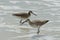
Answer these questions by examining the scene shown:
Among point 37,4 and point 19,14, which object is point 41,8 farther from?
point 19,14

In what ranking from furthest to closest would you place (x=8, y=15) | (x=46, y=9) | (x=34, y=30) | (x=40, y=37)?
(x=46, y=9)
(x=8, y=15)
(x=34, y=30)
(x=40, y=37)

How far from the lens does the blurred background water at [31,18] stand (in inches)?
Answer: 275

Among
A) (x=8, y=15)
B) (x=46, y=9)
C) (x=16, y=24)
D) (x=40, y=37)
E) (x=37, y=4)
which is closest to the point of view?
(x=40, y=37)

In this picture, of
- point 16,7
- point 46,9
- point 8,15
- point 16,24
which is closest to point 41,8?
point 46,9

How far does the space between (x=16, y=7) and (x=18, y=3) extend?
72cm

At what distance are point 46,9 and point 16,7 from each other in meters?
1.06

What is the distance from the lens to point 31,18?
8539 millimetres

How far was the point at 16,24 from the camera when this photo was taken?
26.1 feet

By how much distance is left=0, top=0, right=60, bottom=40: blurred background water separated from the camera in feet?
22.9

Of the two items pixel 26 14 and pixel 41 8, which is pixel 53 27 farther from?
pixel 41 8

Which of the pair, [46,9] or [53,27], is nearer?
[53,27]

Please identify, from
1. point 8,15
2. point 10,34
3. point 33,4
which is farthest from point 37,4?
point 10,34

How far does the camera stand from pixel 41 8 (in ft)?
32.4

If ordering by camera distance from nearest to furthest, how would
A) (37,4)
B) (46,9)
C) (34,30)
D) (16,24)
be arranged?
(34,30) < (16,24) < (46,9) < (37,4)
